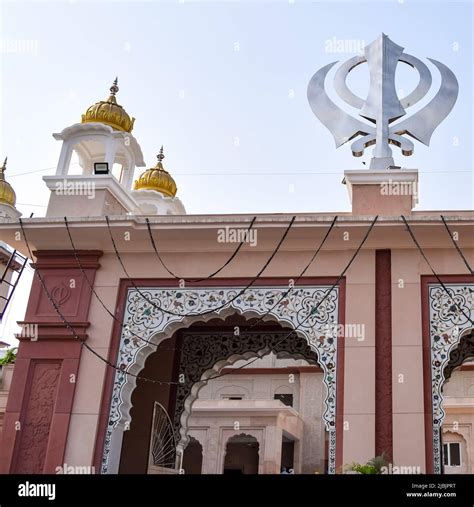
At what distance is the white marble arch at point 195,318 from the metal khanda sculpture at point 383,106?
5.71 ft

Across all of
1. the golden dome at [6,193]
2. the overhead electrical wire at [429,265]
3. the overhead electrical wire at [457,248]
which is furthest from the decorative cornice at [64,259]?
the golden dome at [6,193]

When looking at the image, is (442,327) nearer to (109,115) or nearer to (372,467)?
(372,467)

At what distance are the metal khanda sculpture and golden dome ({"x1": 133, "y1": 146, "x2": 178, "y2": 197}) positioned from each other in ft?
12.4

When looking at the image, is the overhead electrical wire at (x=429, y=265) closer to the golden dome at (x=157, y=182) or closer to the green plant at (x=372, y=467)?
the green plant at (x=372, y=467)

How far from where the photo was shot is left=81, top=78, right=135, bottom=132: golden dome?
9.21 m

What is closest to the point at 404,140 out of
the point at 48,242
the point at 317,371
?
the point at 48,242

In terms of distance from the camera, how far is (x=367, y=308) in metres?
7.68

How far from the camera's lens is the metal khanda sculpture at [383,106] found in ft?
27.7

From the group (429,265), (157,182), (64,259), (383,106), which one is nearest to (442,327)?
(429,265)

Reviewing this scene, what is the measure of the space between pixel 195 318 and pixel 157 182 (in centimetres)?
436

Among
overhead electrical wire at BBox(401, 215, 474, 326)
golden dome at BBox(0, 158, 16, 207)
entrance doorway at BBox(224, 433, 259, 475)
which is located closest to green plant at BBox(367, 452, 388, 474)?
overhead electrical wire at BBox(401, 215, 474, 326)

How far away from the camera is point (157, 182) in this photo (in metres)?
12.0
